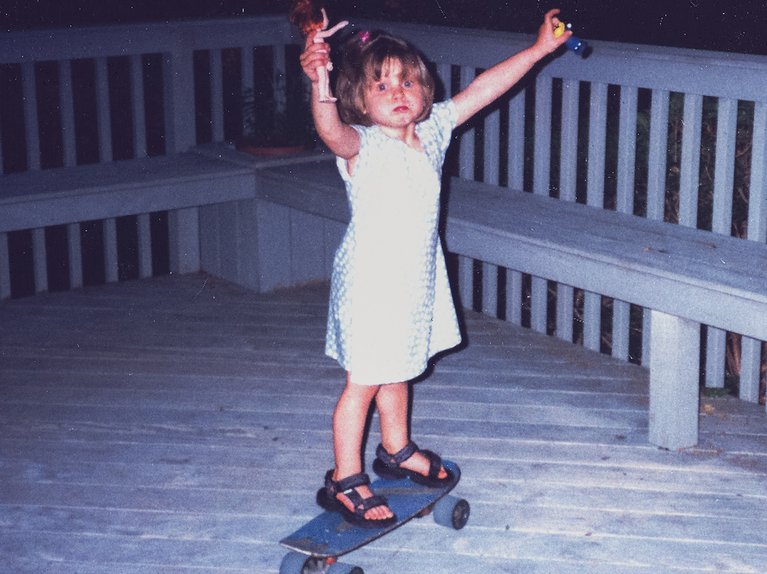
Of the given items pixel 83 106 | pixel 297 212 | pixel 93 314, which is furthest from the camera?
pixel 83 106

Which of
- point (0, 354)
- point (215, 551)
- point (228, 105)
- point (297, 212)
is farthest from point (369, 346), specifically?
point (228, 105)

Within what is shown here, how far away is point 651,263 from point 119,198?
2.44 meters

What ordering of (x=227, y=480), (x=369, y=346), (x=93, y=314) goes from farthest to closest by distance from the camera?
(x=93, y=314)
(x=227, y=480)
(x=369, y=346)

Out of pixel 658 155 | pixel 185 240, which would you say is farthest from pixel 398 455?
pixel 185 240

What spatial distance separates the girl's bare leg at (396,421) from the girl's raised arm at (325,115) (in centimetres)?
67

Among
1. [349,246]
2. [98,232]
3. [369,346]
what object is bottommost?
[98,232]

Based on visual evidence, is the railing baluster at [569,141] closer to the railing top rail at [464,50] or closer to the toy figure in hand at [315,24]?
the railing top rail at [464,50]

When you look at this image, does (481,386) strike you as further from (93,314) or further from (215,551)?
(93,314)

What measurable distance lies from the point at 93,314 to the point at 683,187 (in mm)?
2485

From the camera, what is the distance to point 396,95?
3.02 meters

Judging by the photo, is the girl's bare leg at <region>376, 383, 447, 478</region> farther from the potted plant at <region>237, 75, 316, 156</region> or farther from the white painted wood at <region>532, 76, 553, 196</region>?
the potted plant at <region>237, 75, 316, 156</region>

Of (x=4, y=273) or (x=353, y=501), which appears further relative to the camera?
(x=4, y=273)

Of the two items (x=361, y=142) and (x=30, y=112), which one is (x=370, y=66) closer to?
(x=361, y=142)

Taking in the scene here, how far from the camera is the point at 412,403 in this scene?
4285 millimetres
